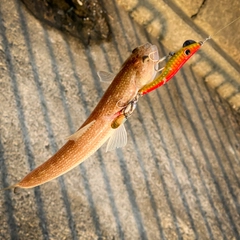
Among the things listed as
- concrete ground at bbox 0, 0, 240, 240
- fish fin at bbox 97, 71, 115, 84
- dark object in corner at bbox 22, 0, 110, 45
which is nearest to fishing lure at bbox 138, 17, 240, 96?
fish fin at bbox 97, 71, 115, 84

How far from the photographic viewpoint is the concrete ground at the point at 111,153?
250 cm

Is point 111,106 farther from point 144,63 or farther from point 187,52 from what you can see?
point 187,52

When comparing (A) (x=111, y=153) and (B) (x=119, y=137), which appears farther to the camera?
(A) (x=111, y=153)

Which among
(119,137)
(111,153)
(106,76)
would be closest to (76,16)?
(111,153)

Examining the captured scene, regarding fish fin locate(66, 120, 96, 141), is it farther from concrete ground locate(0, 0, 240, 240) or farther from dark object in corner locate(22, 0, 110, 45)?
dark object in corner locate(22, 0, 110, 45)

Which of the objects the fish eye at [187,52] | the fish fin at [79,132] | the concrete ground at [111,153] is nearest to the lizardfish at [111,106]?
the fish fin at [79,132]

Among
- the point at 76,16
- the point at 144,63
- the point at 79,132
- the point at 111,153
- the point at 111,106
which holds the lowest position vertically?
the point at 111,153

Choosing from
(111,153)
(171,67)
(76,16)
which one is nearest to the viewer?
(171,67)

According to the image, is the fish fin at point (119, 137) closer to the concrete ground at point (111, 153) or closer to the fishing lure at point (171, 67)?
the fishing lure at point (171, 67)

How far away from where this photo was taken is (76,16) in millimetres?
3703

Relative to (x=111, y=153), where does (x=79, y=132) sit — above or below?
above

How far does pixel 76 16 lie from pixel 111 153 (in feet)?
5.27

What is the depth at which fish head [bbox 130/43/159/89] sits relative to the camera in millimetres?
1292

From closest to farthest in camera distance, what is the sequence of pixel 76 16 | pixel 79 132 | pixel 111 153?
pixel 79 132, pixel 111 153, pixel 76 16
